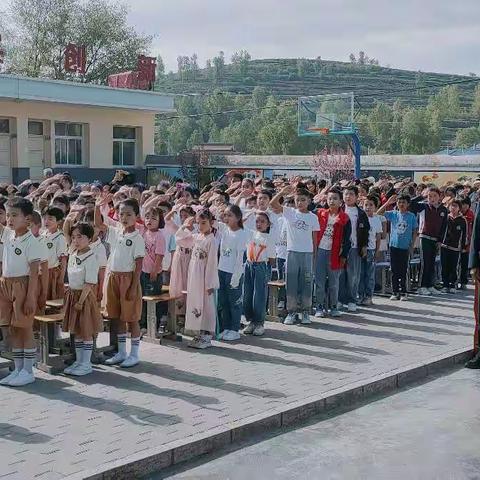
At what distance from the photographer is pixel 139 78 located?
3108 centimetres

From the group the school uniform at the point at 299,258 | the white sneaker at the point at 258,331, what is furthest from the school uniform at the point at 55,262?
the school uniform at the point at 299,258

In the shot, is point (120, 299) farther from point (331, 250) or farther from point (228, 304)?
point (331, 250)

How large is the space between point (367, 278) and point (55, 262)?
17.4ft

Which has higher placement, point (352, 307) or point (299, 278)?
point (299, 278)

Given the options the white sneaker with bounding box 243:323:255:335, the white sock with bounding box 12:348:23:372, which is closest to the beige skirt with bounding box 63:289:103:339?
the white sock with bounding box 12:348:23:372

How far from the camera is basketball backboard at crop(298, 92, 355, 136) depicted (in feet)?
102

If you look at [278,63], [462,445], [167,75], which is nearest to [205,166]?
[462,445]

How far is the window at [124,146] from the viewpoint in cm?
3102

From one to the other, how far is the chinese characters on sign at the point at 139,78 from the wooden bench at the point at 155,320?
75.4ft

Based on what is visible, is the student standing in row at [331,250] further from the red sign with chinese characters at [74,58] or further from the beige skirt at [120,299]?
the red sign with chinese characters at [74,58]

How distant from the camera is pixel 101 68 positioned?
181ft

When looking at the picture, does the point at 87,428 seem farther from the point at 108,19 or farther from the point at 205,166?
the point at 108,19

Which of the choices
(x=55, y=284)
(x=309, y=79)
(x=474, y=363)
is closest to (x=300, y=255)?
(x=474, y=363)

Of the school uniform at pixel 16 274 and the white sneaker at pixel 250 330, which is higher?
the school uniform at pixel 16 274
